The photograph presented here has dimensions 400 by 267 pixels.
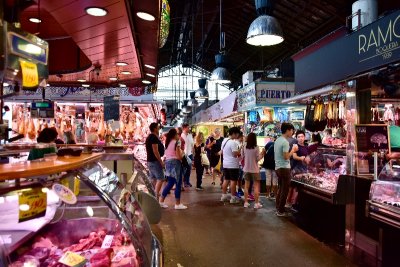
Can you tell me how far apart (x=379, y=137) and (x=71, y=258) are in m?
4.90

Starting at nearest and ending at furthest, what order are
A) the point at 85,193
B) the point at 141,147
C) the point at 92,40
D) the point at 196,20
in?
the point at 85,193 → the point at 92,40 → the point at 141,147 → the point at 196,20

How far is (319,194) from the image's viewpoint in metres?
6.04

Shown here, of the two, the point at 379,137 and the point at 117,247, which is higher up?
the point at 379,137

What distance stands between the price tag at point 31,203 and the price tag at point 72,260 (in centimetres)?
52

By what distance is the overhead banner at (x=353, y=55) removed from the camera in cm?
443

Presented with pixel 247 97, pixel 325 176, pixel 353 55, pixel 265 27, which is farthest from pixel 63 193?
pixel 247 97

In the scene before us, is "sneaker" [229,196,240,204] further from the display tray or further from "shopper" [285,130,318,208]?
the display tray

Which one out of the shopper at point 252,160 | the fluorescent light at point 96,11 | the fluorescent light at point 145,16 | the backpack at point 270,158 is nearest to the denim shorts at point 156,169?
the shopper at point 252,160

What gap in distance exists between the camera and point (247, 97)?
Answer: 11594mm

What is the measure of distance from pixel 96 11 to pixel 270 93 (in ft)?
23.1

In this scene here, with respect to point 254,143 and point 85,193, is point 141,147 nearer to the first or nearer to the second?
point 254,143

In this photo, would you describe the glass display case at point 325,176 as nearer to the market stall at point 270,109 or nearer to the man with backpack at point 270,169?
the man with backpack at point 270,169

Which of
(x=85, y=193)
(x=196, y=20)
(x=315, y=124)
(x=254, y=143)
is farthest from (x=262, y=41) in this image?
(x=196, y=20)

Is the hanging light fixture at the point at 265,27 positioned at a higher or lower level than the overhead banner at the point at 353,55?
higher
